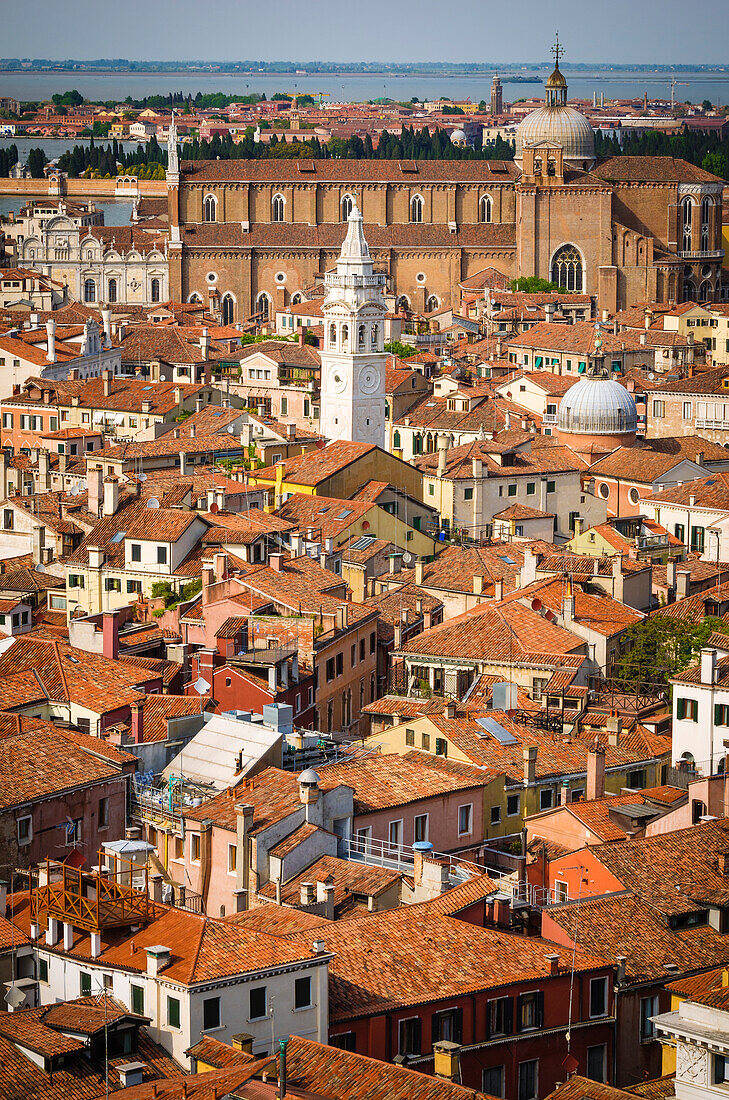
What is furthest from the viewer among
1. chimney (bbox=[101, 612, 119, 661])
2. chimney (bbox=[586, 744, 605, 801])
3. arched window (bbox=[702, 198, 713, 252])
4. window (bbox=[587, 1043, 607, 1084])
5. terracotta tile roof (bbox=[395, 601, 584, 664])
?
arched window (bbox=[702, 198, 713, 252])

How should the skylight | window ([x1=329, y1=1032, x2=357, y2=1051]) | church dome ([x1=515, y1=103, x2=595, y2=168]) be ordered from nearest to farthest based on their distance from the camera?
window ([x1=329, y1=1032, x2=357, y2=1051]) → the skylight → church dome ([x1=515, y1=103, x2=595, y2=168])

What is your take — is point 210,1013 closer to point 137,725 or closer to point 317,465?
point 137,725

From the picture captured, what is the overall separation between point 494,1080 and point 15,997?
303 cm

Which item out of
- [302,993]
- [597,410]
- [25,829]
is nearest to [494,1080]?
[302,993]

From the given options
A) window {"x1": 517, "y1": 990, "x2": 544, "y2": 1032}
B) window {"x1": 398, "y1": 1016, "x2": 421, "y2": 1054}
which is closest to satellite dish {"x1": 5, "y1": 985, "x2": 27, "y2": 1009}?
window {"x1": 398, "y1": 1016, "x2": 421, "y2": 1054}

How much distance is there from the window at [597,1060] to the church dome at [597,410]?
81.1 ft

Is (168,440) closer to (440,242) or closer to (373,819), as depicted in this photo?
(373,819)

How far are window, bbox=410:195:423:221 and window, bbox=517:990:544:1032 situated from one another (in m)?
66.2

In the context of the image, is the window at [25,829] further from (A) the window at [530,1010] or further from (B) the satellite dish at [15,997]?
(A) the window at [530,1010]

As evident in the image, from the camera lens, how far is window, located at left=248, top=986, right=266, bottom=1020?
48.0ft

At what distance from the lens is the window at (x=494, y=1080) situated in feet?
51.4

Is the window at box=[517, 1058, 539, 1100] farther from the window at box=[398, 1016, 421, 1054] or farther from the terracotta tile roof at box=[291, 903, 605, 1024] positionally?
the window at box=[398, 1016, 421, 1054]

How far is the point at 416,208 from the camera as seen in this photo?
8081cm

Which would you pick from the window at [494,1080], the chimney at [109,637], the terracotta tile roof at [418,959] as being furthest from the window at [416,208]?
the window at [494,1080]
